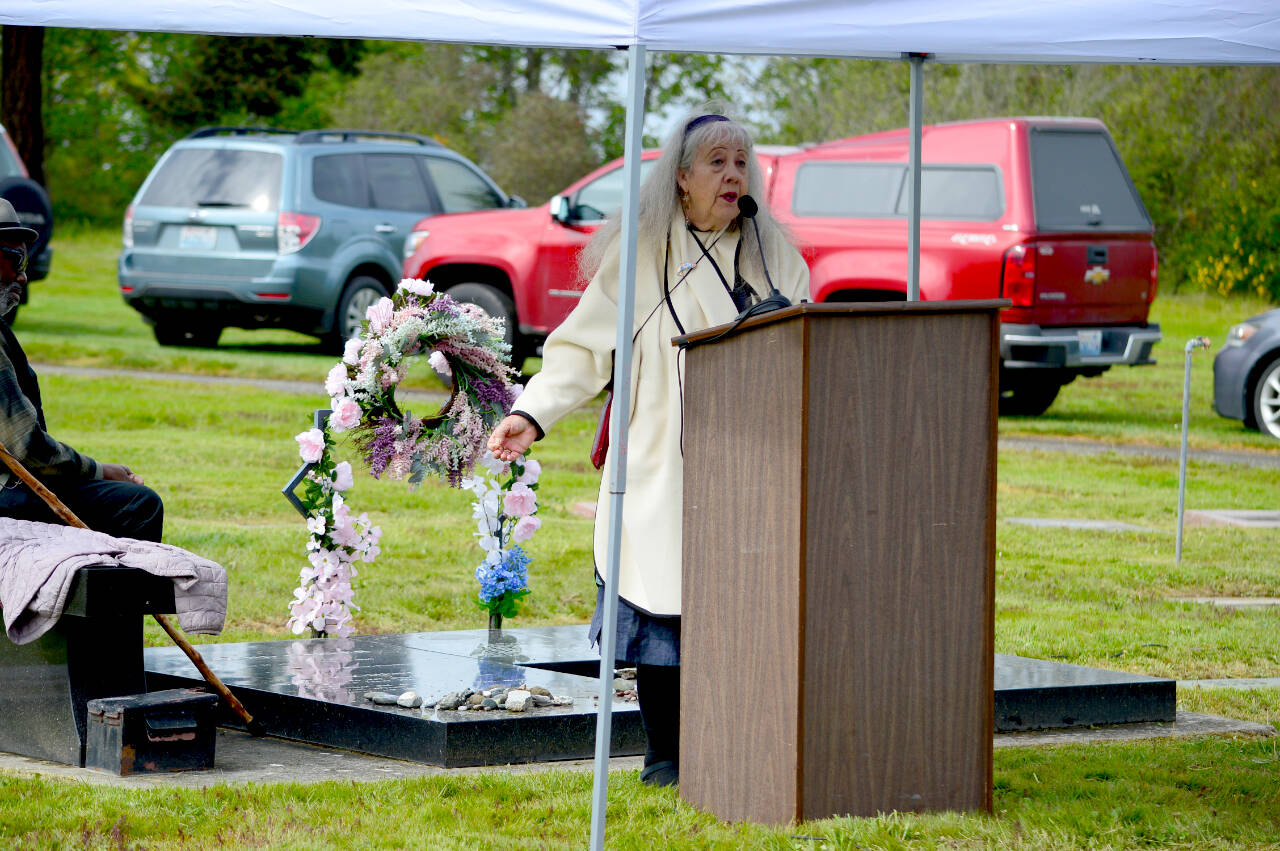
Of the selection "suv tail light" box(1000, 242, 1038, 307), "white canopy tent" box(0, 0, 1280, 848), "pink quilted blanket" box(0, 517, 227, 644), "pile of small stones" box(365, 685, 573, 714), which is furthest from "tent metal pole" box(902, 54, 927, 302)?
"suv tail light" box(1000, 242, 1038, 307)

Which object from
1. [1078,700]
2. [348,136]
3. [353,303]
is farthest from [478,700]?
[348,136]

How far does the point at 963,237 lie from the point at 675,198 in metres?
10.1

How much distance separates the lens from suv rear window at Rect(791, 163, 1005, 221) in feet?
48.6

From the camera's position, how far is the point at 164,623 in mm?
5383

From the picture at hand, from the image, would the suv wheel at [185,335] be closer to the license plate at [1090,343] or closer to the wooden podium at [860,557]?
the license plate at [1090,343]

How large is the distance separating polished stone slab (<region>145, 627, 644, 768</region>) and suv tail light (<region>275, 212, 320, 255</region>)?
36.3ft

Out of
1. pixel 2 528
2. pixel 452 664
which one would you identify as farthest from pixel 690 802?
pixel 2 528

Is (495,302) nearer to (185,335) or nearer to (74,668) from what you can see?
(185,335)

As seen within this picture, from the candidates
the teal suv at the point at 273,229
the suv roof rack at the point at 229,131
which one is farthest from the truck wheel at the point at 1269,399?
the suv roof rack at the point at 229,131

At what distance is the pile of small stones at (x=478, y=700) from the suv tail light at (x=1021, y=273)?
947 cm

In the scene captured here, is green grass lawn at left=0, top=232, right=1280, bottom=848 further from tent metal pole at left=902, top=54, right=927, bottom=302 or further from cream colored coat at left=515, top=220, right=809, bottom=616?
tent metal pole at left=902, top=54, right=927, bottom=302

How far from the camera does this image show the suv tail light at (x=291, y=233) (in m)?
17.2

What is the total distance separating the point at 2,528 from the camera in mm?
5289

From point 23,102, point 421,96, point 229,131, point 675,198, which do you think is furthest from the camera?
point 421,96
